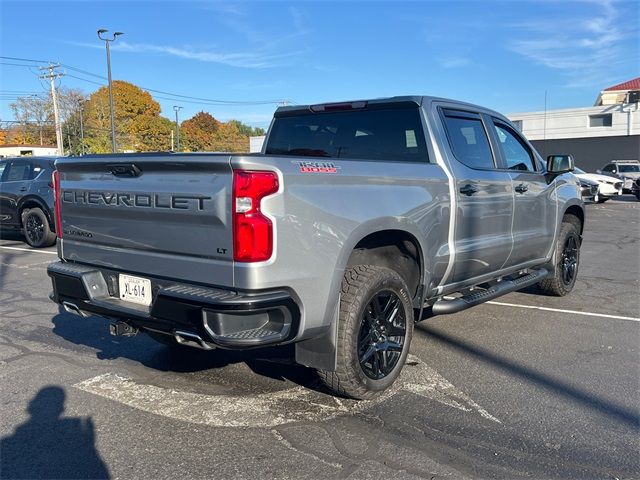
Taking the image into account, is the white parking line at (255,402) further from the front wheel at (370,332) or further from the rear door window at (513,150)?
the rear door window at (513,150)

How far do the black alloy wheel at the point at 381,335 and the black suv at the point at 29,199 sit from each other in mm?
9136

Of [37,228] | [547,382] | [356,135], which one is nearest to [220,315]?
[356,135]

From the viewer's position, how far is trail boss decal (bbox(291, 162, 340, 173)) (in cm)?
322

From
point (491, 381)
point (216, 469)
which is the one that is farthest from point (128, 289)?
point (491, 381)

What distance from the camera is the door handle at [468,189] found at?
462cm

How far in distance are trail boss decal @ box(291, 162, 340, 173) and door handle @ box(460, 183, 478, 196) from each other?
5.17 feet

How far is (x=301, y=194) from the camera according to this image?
3.18 meters

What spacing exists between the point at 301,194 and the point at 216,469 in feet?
5.07

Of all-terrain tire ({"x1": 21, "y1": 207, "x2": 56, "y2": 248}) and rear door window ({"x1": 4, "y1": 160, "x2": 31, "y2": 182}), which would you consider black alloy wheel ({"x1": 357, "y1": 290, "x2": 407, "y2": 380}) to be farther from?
rear door window ({"x1": 4, "y1": 160, "x2": 31, "y2": 182})

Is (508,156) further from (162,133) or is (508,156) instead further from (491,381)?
(162,133)

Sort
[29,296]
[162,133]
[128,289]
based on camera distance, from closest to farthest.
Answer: [128,289]
[29,296]
[162,133]

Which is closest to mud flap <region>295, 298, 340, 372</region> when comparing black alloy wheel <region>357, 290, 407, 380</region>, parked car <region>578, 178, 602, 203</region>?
black alloy wheel <region>357, 290, 407, 380</region>

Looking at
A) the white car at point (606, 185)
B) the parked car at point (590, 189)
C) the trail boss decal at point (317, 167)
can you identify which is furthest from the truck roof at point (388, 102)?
the white car at point (606, 185)

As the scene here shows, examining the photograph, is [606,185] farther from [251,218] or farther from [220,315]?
[220,315]
